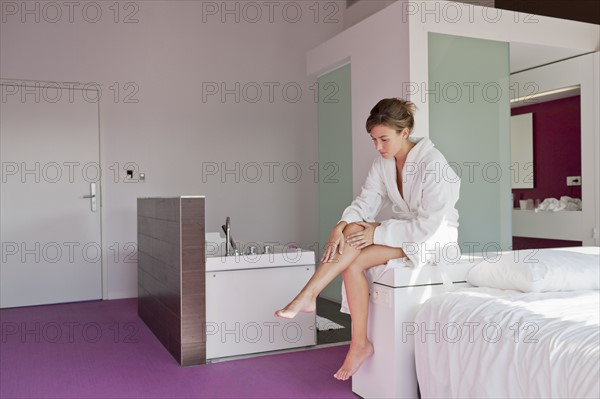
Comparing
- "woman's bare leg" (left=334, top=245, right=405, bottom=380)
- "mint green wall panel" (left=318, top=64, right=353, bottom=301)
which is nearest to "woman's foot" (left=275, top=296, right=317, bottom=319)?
"woman's bare leg" (left=334, top=245, right=405, bottom=380)

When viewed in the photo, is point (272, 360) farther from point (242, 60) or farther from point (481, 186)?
point (242, 60)

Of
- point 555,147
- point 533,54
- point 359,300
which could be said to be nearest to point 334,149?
point 533,54

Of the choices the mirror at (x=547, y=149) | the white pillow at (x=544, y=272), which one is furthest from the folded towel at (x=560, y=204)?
the white pillow at (x=544, y=272)

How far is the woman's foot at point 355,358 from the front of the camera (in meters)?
2.50

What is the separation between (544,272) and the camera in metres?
2.33

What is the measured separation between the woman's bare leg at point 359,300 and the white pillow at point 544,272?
427mm

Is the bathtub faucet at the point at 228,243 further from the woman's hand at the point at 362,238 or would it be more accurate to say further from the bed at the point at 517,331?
the bed at the point at 517,331

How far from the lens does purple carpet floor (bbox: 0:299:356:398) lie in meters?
2.76

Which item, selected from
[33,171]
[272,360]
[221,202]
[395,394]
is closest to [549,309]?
[395,394]

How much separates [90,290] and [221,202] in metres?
1.47

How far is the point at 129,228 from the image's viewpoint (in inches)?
213

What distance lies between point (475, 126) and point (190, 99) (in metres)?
2.93

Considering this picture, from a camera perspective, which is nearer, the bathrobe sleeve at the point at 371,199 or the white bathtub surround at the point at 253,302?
the bathrobe sleeve at the point at 371,199

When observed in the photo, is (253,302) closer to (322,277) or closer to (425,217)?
(322,277)
